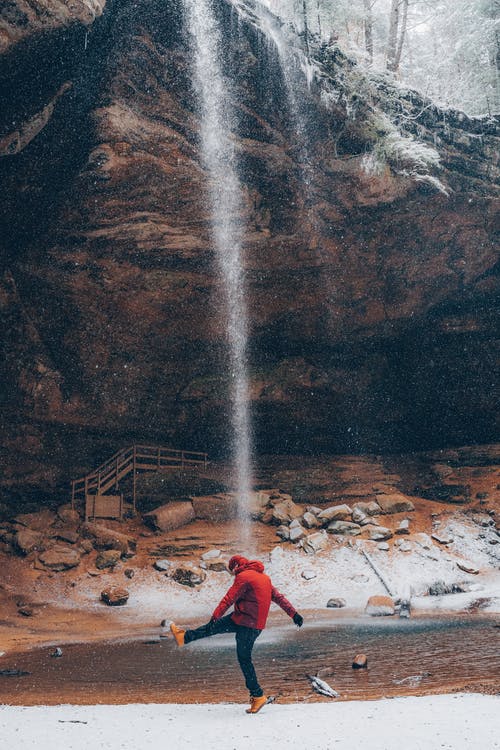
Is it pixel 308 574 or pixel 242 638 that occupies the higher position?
pixel 242 638

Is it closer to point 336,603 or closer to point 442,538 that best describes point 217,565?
point 336,603

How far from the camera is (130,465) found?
705 inches

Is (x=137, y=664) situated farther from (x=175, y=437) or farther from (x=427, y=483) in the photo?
(x=427, y=483)

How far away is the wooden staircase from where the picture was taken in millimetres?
16703

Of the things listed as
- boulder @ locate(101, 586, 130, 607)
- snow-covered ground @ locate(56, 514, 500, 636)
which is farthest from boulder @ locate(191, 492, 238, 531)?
boulder @ locate(101, 586, 130, 607)

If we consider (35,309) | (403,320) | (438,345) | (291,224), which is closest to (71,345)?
(35,309)

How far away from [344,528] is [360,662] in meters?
9.00

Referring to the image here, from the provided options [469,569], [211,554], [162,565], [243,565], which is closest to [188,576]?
[162,565]

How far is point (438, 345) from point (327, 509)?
7.64 meters

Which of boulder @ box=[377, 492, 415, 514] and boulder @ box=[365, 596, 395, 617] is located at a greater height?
boulder @ box=[365, 596, 395, 617]

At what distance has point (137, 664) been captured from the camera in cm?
750

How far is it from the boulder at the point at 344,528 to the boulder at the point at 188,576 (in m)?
4.07

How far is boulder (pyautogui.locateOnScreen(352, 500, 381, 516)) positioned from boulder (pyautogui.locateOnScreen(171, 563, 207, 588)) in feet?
18.2

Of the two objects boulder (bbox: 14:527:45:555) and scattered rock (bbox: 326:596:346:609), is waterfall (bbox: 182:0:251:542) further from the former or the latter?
boulder (bbox: 14:527:45:555)
